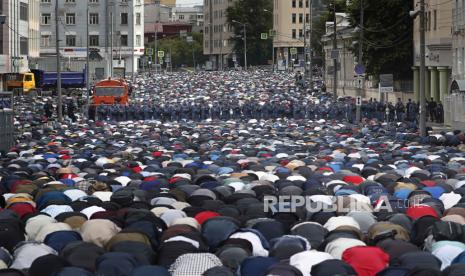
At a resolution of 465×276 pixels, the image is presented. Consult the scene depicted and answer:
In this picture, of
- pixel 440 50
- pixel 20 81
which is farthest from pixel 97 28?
pixel 440 50

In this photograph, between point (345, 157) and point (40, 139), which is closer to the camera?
point (345, 157)

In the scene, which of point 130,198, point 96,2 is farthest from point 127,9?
point 130,198

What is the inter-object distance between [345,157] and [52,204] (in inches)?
493

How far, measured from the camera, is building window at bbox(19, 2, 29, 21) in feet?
291

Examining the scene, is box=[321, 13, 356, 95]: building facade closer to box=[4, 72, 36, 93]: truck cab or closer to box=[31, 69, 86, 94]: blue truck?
box=[31, 69, 86, 94]: blue truck

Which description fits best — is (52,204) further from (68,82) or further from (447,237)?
(68,82)

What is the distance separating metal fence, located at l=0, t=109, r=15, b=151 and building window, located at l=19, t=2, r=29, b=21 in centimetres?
4552

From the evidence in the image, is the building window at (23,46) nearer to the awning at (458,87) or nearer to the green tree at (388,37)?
the green tree at (388,37)

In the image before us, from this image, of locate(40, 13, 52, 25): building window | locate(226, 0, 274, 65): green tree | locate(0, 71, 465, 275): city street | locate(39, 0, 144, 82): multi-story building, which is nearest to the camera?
locate(0, 71, 465, 275): city street

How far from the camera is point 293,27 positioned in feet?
582

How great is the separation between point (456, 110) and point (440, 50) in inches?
514

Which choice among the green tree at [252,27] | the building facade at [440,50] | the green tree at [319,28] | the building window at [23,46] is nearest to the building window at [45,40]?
the green tree at [319,28]

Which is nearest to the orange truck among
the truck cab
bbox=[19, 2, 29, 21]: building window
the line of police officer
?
the line of police officer

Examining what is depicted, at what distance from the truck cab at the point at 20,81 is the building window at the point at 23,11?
5.15 metres
